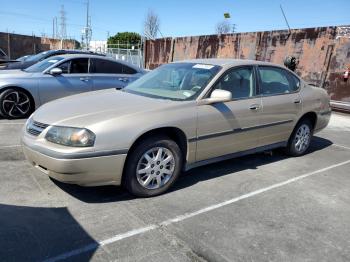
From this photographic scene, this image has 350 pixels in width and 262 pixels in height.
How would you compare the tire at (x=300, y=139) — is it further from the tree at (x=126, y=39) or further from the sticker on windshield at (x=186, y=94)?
the tree at (x=126, y=39)

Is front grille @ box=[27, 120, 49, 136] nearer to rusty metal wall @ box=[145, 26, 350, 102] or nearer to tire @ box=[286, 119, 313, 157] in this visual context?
tire @ box=[286, 119, 313, 157]

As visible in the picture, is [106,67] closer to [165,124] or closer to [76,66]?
[76,66]

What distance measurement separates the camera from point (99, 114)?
3.80m

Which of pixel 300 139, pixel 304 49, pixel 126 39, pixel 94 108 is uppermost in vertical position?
pixel 126 39

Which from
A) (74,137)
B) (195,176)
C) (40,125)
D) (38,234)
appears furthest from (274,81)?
(38,234)

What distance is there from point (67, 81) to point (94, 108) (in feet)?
14.9

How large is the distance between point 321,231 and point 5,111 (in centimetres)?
654

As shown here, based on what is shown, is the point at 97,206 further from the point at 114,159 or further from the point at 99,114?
the point at 99,114

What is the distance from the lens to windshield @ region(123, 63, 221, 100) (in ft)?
14.8

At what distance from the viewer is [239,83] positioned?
195 inches

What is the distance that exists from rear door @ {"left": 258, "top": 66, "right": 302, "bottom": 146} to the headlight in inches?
102

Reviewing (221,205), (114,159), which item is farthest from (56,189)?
(221,205)

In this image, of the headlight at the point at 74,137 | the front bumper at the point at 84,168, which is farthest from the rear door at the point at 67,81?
the headlight at the point at 74,137

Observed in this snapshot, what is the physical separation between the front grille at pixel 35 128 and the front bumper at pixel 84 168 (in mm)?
203
